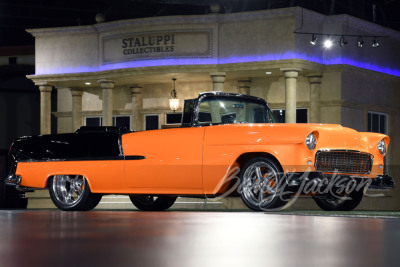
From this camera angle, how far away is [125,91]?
31469 millimetres

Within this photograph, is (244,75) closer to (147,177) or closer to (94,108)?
(94,108)

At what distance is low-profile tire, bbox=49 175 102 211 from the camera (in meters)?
11.7

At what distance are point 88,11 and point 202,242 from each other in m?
32.6

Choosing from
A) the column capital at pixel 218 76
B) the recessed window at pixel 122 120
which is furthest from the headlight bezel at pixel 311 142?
the recessed window at pixel 122 120

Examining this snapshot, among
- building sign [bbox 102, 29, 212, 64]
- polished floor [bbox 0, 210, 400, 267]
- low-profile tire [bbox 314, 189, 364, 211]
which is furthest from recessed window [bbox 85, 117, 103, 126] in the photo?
polished floor [bbox 0, 210, 400, 267]

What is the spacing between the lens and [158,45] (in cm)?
2714

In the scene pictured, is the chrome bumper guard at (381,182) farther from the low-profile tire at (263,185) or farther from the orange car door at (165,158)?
the orange car door at (165,158)

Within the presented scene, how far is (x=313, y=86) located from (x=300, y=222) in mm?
19290

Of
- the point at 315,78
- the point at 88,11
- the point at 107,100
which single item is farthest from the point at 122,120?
the point at 315,78

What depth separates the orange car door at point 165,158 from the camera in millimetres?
10477

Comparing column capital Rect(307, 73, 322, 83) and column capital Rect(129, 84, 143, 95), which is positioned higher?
column capital Rect(307, 73, 322, 83)

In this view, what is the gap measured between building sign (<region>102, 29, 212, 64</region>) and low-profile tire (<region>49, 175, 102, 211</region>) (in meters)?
15.0

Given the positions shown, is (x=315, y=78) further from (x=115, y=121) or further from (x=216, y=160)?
(x=216, y=160)

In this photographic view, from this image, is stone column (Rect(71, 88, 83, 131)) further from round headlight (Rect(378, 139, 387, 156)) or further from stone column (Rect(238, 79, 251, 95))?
round headlight (Rect(378, 139, 387, 156))
